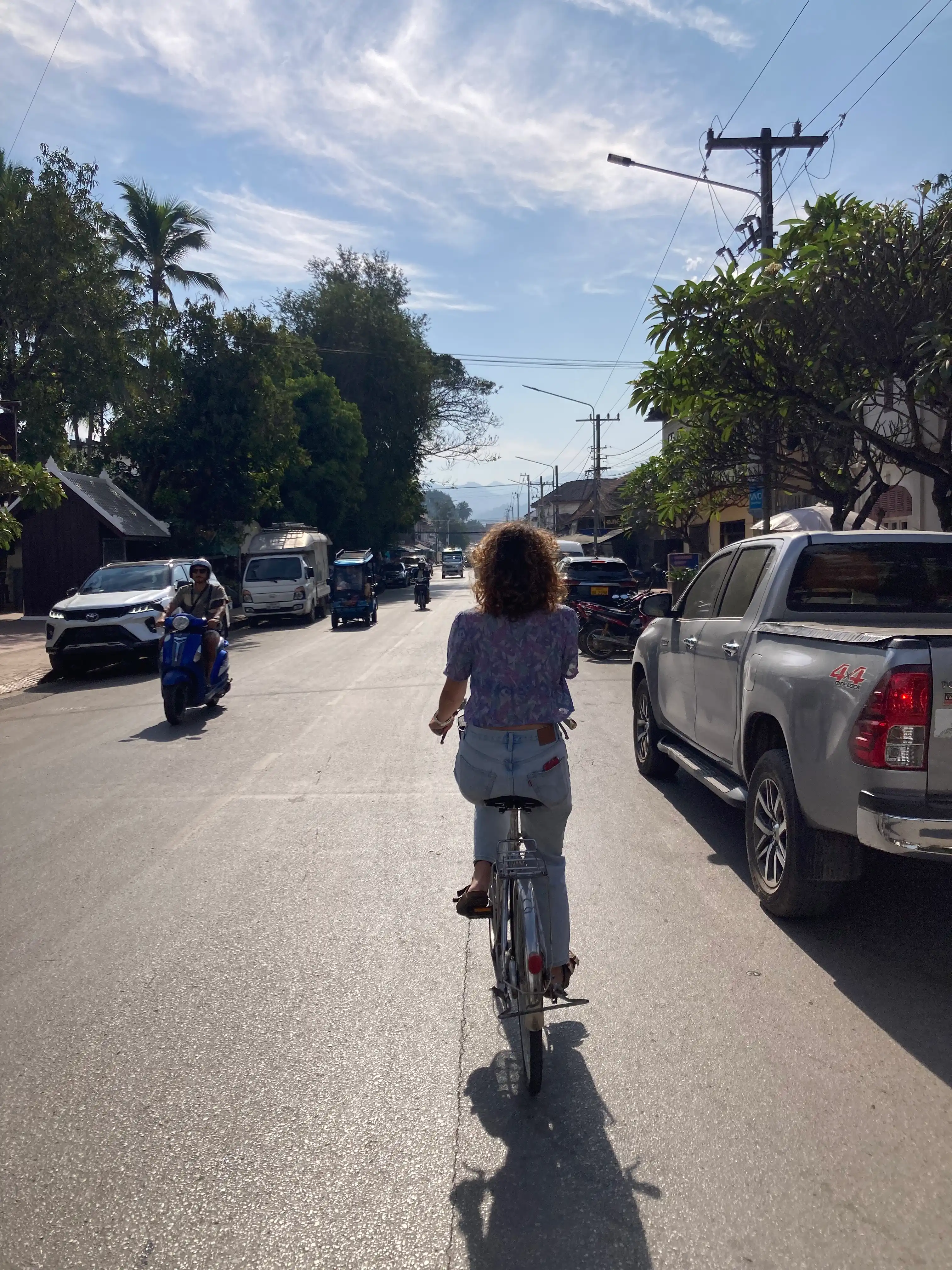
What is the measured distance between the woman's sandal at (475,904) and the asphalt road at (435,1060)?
48 cm

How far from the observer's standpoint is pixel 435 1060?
3910 mm

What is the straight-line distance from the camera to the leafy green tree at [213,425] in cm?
2983

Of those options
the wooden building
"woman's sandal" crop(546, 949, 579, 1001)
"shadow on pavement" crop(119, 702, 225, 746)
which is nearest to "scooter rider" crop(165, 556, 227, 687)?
"shadow on pavement" crop(119, 702, 225, 746)

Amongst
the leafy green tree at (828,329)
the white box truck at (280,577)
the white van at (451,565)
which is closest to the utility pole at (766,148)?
the leafy green tree at (828,329)

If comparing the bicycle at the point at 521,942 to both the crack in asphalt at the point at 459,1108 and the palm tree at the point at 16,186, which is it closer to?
the crack in asphalt at the point at 459,1108

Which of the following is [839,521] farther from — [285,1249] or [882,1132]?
[285,1249]

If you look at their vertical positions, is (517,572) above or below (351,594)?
above

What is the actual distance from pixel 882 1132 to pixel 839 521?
39.9ft

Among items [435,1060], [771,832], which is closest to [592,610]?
Answer: [771,832]

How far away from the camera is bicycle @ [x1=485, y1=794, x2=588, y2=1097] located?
3.58 metres

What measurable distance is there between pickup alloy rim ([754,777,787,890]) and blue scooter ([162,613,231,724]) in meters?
7.60

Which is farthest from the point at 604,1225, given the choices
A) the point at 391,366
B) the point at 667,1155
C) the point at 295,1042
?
the point at 391,366

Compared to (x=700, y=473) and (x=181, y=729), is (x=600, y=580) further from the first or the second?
(x=181, y=729)

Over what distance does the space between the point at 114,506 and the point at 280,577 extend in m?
5.35
